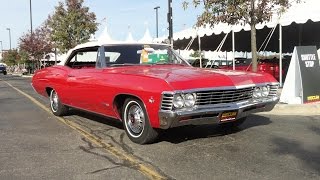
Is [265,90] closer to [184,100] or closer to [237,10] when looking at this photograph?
[184,100]

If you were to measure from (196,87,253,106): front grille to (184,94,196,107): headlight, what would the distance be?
0.07 meters

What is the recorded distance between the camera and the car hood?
6621 millimetres

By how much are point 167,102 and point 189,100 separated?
1.05 ft

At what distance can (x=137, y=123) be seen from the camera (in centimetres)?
732

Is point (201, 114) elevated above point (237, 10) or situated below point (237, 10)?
Answer: below

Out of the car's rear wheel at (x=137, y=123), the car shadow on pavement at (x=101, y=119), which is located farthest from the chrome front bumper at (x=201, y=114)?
the car shadow on pavement at (x=101, y=119)

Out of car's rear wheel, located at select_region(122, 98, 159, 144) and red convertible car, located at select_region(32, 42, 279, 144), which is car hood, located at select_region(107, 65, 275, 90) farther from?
car's rear wheel, located at select_region(122, 98, 159, 144)

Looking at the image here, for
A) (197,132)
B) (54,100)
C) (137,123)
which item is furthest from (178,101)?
(54,100)

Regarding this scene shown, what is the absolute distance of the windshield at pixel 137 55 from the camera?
848cm

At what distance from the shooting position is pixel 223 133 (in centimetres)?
810

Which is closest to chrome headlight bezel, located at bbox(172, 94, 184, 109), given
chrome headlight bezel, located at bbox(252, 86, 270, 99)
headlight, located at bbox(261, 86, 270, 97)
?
chrome headlight bezel, located at bbox(252, 86, 270, 99)

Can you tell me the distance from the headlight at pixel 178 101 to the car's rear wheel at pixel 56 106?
4286mm

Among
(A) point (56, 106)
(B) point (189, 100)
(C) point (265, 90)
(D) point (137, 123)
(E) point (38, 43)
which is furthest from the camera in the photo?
(E) point (38, 43)

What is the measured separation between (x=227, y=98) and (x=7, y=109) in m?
7.15
